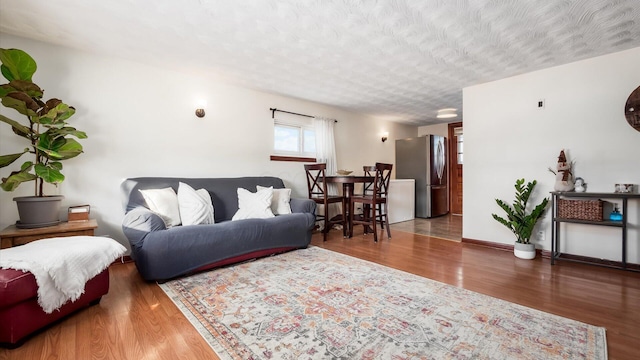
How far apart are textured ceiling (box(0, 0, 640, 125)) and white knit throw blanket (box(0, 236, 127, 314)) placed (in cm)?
173

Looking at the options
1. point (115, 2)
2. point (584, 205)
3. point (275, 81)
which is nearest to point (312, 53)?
point (275, 81)

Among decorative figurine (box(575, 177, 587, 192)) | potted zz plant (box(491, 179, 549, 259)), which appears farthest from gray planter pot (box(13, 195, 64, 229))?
decorative figurine (box(575, 177, 587, 192))

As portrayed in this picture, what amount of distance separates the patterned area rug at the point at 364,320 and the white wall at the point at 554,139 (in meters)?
1.85

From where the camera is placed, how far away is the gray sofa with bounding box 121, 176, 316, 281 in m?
2.29

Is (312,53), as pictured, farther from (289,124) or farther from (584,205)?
(584,205)

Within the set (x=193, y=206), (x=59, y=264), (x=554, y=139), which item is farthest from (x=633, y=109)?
(x=59, y=264)

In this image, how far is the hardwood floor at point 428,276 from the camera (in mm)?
1440

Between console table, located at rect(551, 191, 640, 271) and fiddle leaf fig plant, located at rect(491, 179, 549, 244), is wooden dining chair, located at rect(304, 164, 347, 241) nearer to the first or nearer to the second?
fiddle leaf fig plant, located at rect(491, 179, 549, 244)

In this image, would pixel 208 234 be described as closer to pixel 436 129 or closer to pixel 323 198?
pixel 323 198

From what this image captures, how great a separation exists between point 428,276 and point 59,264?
267 cm

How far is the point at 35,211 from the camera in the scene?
2283mm

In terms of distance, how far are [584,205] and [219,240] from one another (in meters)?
3.62

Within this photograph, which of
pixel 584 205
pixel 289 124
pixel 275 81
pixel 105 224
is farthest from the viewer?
pixel 289 124

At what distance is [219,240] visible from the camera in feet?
8.52
